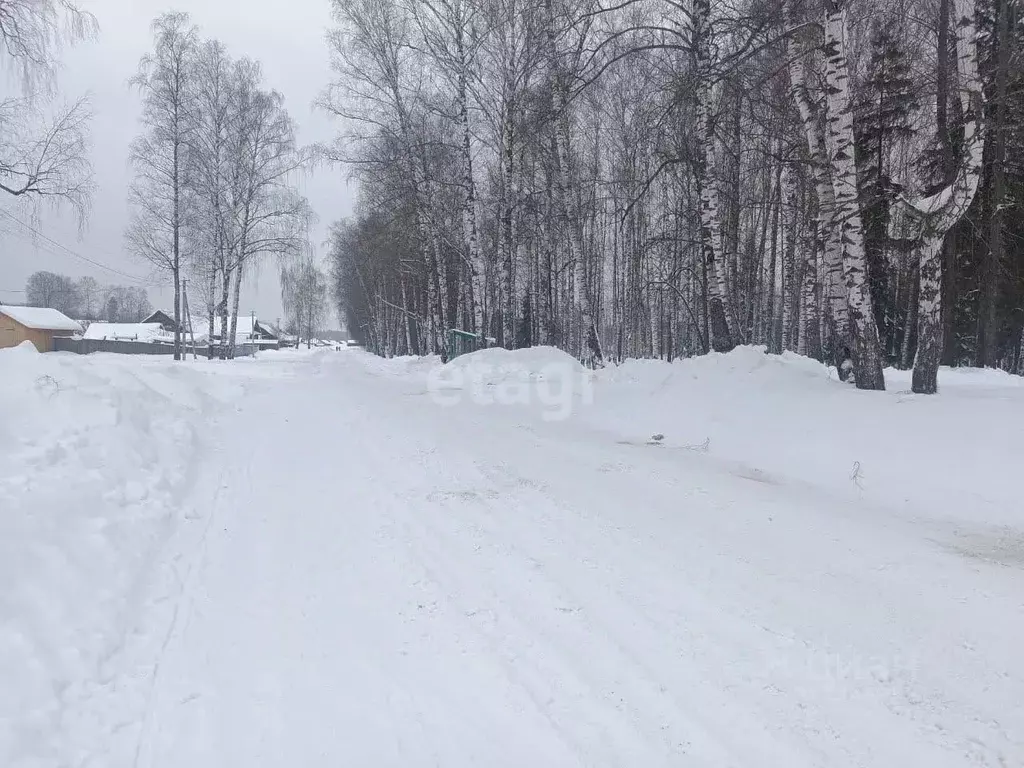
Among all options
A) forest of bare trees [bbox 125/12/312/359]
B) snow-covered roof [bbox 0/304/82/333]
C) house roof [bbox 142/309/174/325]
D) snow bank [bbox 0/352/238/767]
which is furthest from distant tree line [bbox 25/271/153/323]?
snow bank [bbox 0/352/238/767]

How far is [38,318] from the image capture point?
39625mm

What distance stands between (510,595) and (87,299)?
400 feet

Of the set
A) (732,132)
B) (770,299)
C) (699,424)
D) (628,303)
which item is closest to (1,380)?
(699,424)

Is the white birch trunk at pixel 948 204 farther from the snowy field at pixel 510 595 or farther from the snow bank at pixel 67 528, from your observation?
the snow bank at pixel 67 528

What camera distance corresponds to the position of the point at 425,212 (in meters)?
19.2

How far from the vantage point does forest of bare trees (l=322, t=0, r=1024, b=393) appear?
25.8ft

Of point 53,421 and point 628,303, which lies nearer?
point 53,421

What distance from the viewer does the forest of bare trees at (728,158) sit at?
787 centimetres

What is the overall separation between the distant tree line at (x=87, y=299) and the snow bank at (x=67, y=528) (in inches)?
3416

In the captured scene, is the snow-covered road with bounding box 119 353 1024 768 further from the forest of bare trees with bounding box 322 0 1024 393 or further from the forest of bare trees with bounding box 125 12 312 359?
the forest of bare trees with bounding box 125 12 312 359

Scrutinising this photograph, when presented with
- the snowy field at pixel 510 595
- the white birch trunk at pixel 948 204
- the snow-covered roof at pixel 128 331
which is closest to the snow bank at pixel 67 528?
the snowy field at pixel 510 595

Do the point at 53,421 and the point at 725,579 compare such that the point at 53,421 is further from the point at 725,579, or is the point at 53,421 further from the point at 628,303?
the point at 628,303

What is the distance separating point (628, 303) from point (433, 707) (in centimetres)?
3061

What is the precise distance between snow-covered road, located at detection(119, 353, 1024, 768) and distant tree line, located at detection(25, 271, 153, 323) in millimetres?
90150
